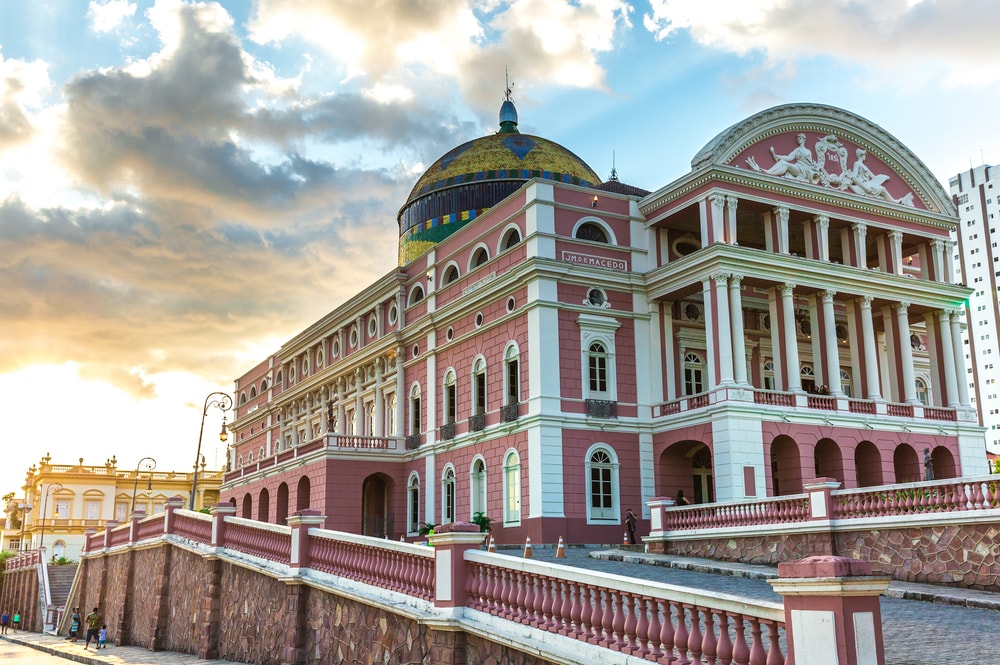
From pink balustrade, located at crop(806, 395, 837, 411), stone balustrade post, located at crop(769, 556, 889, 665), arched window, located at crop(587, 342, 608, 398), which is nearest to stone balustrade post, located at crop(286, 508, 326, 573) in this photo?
stone balustrade post, located at crop(769, 556, 889, 665)

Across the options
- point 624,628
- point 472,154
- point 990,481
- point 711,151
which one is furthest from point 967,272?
point 624,628

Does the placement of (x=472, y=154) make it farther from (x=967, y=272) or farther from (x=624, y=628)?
(x=967, y=272)

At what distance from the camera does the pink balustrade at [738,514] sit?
20250 mm

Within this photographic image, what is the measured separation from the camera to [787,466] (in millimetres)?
28312

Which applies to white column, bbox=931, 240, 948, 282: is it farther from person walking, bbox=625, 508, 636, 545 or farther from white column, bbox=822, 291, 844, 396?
person walking, bbox=625, 508, 636, 545

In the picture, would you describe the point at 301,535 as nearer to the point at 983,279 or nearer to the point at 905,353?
the point at 905,353

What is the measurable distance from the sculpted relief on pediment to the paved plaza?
42.3 feet

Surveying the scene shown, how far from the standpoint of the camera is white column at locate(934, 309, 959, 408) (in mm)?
31797

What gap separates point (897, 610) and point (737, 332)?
14.4 metres

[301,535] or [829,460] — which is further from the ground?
[829,460]

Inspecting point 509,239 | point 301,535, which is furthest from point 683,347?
point 301,535

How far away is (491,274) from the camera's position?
102 feet

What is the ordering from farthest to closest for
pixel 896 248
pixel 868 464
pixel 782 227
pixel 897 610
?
pixel 896 248 → pixel 868 464 → pixel 782 227 → pixel 897 610

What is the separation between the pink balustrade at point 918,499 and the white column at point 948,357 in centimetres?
1465
